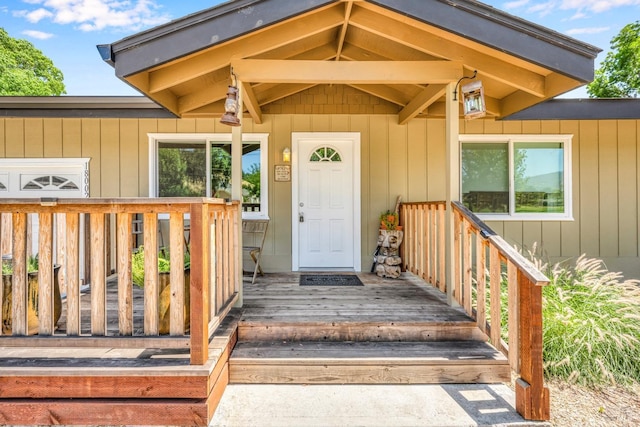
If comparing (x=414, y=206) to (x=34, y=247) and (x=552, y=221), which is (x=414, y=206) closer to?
(x=552, y=221)

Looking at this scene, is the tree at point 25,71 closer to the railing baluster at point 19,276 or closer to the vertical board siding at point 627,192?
the railing baluster at point 19,276

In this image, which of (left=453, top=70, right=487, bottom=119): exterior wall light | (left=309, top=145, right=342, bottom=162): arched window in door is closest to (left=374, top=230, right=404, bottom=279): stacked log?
(left=309, top=145, right=342, bottom=162): arched window in door

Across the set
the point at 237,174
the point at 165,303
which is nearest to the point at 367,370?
the point at 165,303

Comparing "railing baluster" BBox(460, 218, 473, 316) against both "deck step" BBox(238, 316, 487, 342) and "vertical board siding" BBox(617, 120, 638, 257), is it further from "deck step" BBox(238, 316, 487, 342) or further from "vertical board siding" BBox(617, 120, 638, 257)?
"vertical board siding" BBox(617, 120, 638, 257)

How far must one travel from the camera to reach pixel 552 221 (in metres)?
4.98

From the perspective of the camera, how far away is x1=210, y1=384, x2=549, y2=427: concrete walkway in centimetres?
205

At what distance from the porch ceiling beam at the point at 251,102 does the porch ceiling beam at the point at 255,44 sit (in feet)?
1.05

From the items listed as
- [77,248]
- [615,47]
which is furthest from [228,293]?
[615,47]

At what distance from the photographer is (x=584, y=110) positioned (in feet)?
14.5

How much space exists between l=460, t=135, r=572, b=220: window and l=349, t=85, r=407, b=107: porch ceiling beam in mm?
1182

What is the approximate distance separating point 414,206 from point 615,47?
1867 cm

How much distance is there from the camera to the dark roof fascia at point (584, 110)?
4.41 m

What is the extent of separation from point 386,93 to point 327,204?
5.33ft

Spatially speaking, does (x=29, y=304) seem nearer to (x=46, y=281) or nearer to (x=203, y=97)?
(x=46, y=281)
